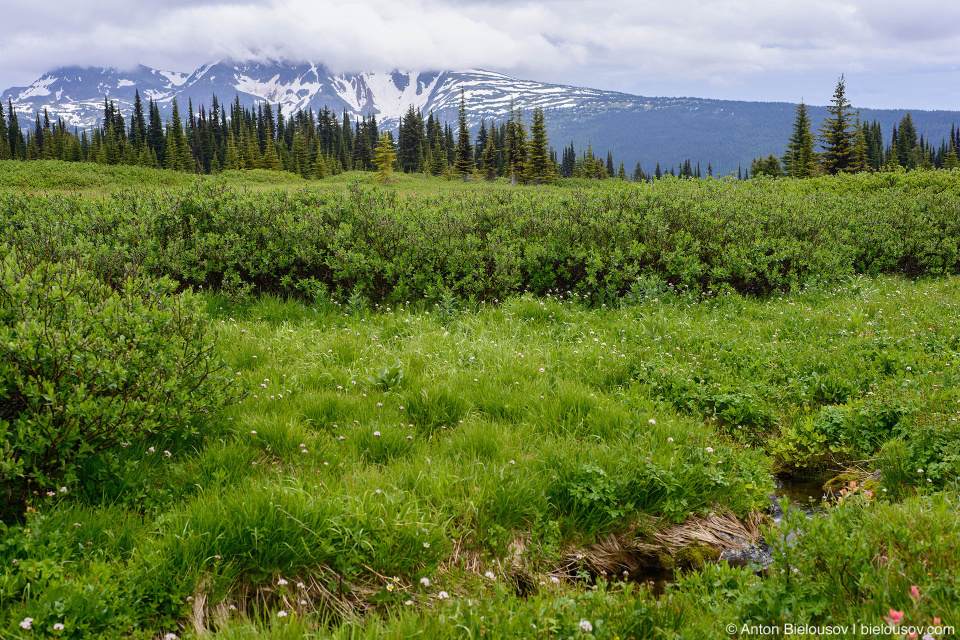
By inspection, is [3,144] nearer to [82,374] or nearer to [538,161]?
[538,161]

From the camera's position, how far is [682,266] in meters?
10.0

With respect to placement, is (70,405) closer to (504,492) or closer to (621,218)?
(504,492)

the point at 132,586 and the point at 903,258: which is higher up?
the point at 903,258

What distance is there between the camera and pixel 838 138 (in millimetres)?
55719

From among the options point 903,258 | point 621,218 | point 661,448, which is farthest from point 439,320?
point 903,258

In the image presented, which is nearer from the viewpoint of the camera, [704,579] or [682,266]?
[704,579]

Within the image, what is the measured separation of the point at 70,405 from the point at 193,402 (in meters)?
0.98

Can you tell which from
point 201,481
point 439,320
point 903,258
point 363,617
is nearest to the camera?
point 363,617

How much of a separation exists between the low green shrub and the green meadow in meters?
0.02

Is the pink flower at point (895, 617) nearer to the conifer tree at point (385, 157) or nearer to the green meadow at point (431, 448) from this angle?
the green meadow at point (431, 448)

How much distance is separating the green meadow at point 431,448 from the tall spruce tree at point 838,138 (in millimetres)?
58449

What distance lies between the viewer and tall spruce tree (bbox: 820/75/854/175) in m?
54.6

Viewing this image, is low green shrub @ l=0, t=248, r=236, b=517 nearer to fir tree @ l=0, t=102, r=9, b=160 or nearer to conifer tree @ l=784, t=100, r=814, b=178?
conifer tree @ l=784, t=100, r=814, b=178

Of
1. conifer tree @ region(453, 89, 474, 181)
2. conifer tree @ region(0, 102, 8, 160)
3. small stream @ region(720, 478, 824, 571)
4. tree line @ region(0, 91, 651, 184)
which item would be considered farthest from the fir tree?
small stream @ region(720, 478, 824, 571)
